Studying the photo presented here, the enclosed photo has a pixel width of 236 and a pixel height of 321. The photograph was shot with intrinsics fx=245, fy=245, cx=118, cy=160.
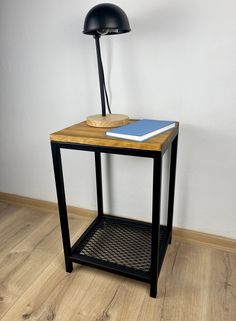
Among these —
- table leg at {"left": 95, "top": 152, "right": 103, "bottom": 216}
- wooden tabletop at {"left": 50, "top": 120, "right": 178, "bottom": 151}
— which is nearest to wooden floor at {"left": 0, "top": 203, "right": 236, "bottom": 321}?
table leg at {"left": 95, "top": 152, "right": 103, "bottom": 216}

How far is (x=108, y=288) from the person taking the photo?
1.16 metres

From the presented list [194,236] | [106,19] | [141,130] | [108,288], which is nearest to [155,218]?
[141,130]

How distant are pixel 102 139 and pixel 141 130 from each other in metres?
0.17

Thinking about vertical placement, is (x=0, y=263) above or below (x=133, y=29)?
below

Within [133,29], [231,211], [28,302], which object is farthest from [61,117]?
[231,211]

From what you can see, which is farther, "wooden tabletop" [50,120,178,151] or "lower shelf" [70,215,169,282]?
"lower shelf" [70,215,169,282]

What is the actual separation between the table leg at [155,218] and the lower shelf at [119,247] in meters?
0.05

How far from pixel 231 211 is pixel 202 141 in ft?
1.36

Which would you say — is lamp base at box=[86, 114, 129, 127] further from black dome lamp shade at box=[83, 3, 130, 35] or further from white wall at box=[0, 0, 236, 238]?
black dome lamp shade at box=[83, 3, 130, 35]

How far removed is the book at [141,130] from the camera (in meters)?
0.92

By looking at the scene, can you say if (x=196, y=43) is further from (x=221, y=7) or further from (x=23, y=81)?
(x=23, y=81)

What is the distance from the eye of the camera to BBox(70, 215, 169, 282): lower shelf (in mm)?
1168

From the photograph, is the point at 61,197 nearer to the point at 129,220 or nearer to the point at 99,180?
A: the point at 99,180

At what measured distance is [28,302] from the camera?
3.56 ft
